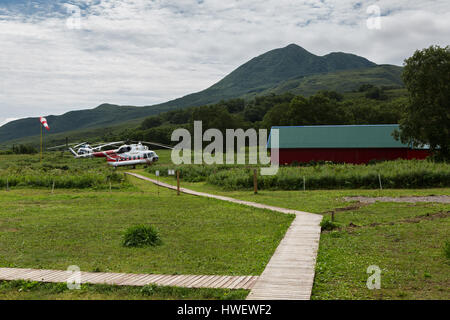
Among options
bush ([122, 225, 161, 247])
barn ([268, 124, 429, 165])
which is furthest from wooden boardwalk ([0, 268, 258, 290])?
barn ([268, 124, 429, 165])

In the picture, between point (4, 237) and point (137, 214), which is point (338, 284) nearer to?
point (4, 237)

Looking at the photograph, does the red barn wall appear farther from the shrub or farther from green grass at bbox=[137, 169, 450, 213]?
the shrub

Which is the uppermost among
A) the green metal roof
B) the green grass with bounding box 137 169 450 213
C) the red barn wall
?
the green metal roof

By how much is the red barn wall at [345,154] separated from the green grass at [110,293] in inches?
1575

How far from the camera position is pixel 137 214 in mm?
18906

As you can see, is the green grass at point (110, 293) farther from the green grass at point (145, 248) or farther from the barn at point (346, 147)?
the barn at point (346, 147)

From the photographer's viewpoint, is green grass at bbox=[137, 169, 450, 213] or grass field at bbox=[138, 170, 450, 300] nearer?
grass field at bbox=[138, 170, 450, 300]

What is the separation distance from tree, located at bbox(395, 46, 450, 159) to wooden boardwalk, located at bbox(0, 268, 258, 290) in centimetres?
3432

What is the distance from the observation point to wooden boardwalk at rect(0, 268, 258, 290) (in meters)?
8.45

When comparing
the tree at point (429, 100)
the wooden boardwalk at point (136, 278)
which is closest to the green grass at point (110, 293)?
the wooden boardwalk at point (136, 278)

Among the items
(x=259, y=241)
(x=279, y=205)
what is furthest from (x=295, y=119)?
(x=259, y=241)

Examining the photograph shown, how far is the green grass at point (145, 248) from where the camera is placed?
33.8 ft

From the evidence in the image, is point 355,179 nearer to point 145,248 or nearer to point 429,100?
point 429,100

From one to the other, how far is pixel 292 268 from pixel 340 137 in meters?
40.4
